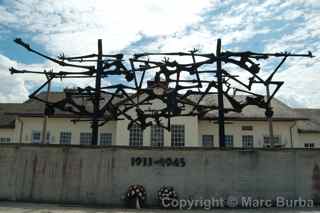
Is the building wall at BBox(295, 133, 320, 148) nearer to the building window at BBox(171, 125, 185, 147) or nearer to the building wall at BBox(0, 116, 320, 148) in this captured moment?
the building wall at BBox(0, 116, 320, 148)

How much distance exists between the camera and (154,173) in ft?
47.2

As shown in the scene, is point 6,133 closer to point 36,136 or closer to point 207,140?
point 36,136

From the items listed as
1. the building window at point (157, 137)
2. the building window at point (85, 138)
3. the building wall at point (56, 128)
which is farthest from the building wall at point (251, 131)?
the building window at point (85, 138)

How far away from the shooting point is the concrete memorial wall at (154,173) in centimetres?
1426

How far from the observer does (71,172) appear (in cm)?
1450

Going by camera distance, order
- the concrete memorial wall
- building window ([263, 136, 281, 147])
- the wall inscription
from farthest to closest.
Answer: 1. building window ([263, 136, 281, 147])
2. the wall inscription
3. the concrete memorial wall

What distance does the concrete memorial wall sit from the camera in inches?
561

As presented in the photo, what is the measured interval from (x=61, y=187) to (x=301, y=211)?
31.1 feet

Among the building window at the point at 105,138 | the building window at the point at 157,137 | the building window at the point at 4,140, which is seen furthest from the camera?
the building window at the point at 4,140

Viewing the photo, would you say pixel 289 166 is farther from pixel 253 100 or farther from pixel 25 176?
pixel 25 176

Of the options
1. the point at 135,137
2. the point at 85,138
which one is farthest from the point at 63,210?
the point at 85,138

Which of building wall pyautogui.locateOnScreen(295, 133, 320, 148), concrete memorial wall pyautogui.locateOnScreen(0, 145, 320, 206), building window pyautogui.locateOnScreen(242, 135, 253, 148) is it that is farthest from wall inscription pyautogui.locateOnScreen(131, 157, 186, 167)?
building wall pyautogui.locateOnScreen(295, 133, 320, 148)

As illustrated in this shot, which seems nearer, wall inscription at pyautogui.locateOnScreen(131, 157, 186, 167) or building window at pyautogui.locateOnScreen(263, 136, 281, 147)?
wall inscription at pyautogui.locateOnScreen(131, 157, 186, 167)

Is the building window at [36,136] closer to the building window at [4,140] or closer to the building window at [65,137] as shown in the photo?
the building window at [65,137]
